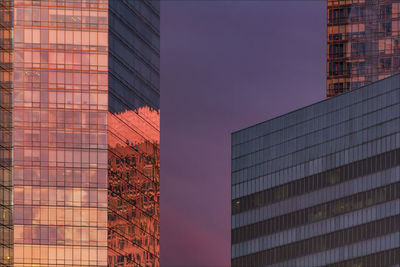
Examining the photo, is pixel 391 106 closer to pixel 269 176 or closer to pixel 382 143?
pixel 382 143

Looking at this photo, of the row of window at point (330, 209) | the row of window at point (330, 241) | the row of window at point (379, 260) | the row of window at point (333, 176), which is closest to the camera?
the row of window at point (379, 260)

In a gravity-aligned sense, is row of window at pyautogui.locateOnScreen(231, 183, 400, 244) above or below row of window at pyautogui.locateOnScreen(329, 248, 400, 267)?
above

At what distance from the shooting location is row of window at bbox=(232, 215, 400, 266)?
17325 centimetres

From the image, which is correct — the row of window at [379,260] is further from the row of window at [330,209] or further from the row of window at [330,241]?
the row of window at [330,209]

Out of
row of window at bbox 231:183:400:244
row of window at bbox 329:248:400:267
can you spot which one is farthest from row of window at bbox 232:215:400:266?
row of window at bbox 231:183:400:244

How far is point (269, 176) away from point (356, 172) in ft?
75.2

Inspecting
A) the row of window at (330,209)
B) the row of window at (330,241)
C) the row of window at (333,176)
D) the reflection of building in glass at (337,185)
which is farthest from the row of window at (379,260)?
the row of window at (333,176)

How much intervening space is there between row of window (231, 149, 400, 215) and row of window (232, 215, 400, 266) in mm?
7218

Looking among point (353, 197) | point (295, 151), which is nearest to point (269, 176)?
point (295, 151)

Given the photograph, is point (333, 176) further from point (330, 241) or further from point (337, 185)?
point (330, 241)

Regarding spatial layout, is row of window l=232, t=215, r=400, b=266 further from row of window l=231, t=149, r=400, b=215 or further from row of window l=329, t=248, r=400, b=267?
row of window l=231, t=149, r=400, b=215

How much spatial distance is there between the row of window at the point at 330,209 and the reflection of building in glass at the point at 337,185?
135 millimetres

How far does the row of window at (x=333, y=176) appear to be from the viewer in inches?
6816

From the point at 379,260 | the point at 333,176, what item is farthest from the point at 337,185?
the point at 379,260
